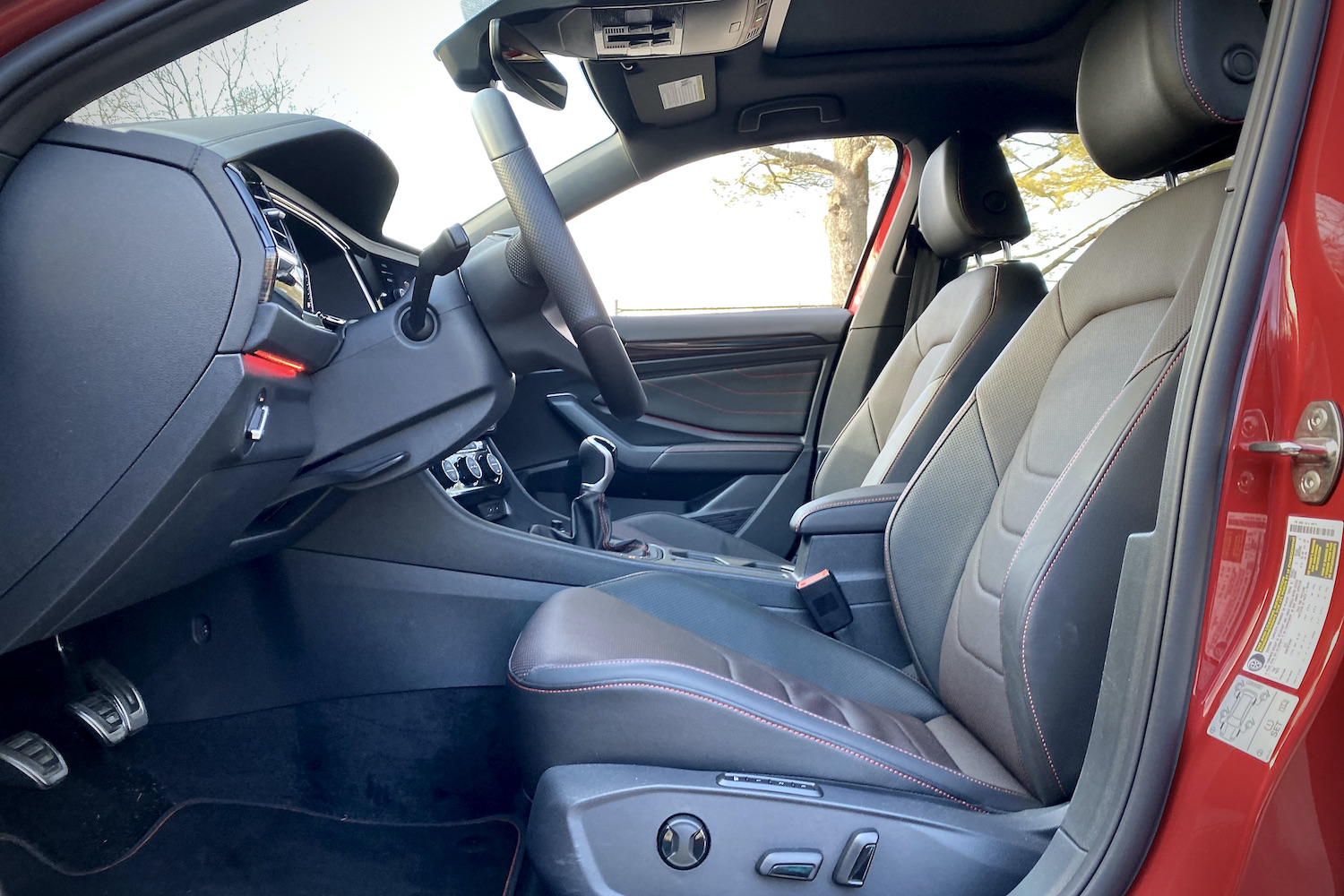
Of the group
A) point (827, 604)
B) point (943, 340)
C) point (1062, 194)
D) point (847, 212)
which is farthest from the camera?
point (847, 212)

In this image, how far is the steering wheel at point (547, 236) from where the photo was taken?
1051mm

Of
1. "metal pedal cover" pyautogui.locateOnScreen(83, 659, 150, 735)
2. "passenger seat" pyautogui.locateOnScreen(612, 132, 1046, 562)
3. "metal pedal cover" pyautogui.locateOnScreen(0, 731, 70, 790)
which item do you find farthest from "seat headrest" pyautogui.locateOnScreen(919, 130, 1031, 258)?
"metal pedal cover" pyautogui.locateOnScreen(0, 731, 70, 790)

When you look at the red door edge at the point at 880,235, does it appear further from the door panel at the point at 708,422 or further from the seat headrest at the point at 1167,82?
the seat headrest at the point at 1167,82

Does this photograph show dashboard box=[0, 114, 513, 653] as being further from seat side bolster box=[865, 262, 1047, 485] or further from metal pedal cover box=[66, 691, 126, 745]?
seat side bolster box=[865, 262, 1047, 485]

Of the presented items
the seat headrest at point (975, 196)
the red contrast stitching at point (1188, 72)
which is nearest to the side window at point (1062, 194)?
the seat headrest at point (975, 196)

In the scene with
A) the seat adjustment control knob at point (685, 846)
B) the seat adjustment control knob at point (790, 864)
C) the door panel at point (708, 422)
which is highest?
the seat adjustment control knob at point (685, 846)

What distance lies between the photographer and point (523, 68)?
1.20 metres

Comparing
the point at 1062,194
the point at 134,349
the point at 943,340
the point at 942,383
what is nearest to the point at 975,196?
the point at 1062,194

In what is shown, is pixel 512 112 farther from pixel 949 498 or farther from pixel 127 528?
pixel 949 498

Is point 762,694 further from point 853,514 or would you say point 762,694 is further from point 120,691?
point 120,691

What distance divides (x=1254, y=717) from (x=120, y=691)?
138 centimetres

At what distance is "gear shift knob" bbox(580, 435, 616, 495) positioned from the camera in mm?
1755

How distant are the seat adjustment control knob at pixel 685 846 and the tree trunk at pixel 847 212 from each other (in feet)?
6.51

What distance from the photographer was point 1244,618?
2.43 ft
